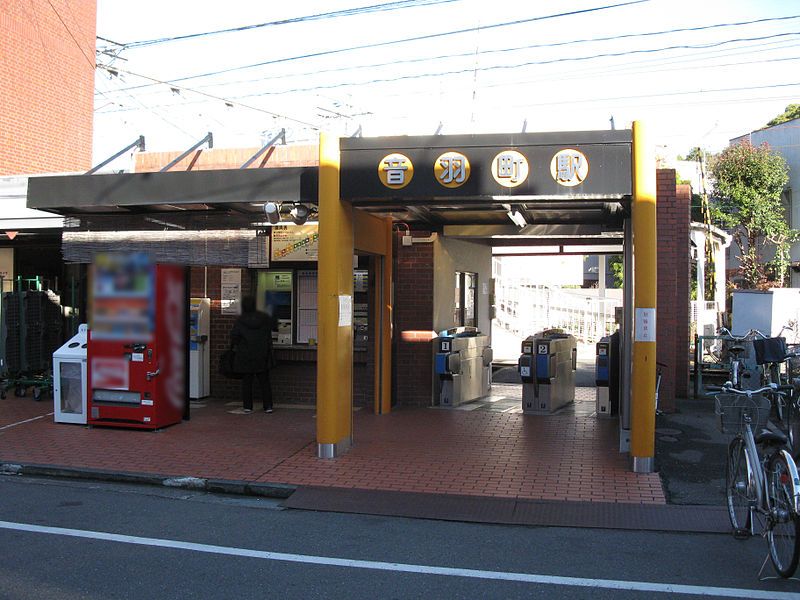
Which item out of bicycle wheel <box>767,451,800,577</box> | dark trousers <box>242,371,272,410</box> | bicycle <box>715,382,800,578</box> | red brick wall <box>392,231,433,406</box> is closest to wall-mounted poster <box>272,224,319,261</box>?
red brick wall <box>392,231,433,406</box>

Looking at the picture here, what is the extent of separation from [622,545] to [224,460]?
4.57 m

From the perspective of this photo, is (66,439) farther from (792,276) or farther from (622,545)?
(792,276)

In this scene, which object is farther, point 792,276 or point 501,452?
point 792,276

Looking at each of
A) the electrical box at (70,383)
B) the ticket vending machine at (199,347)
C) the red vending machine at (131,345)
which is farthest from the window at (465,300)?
the electrical box at (70,383)

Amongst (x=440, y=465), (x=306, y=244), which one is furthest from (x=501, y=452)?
(x=306, y=244)

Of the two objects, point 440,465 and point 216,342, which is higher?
point 216,342

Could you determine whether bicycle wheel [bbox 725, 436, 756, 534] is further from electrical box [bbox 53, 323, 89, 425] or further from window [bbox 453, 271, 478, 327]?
electrical box [bbox 53, 323, 89, 425]

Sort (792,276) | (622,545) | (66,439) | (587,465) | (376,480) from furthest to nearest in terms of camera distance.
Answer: (792,276) < (66,439) < (587,465) < (376,480) < (622,545)

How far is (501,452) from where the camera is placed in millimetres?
8820

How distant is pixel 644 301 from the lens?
25.4ft

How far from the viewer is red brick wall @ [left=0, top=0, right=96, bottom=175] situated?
59.1ft

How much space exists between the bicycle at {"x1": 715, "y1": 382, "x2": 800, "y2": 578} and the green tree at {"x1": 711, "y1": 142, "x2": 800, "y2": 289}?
21.2m

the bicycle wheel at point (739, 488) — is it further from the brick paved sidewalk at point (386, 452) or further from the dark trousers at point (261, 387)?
the dark trousers at point (261, 387)

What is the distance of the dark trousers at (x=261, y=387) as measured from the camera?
1125 centimetres
